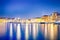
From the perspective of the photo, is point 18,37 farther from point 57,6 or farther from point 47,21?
point 57,6

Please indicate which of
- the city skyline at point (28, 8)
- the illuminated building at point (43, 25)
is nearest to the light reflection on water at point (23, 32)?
the illuminated building at point (43, 25)

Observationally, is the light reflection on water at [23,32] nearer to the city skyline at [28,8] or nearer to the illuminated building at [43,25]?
the illuminated building at [43,25]

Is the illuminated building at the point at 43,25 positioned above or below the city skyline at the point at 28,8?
below

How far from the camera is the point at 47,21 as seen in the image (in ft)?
5.97

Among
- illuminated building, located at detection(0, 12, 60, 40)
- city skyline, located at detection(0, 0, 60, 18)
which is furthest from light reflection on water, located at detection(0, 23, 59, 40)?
city skyline, located at detection(0, 0, 60, 18)

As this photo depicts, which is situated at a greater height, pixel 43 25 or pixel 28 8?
pixel 28 8

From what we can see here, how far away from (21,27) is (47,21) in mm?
372

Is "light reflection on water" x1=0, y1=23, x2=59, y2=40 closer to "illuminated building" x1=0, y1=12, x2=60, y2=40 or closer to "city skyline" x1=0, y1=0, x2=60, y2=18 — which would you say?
"illuminated building" x1=0, y1=12, x2=60, y2=40

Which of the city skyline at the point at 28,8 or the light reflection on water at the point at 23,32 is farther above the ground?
A: the city skyline at the point at 28,8

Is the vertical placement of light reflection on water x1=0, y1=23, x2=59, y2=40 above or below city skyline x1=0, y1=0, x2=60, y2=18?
below

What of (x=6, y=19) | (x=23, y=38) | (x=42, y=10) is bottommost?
(x=23, y=38)

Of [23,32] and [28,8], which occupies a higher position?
[28,8]

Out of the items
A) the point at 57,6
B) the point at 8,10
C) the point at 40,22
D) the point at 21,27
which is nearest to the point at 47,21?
the point at 40,22

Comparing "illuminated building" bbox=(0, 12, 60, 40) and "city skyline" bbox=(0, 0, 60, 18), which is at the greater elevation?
"city skyline" bbox=(0, 0, 60, 18)
